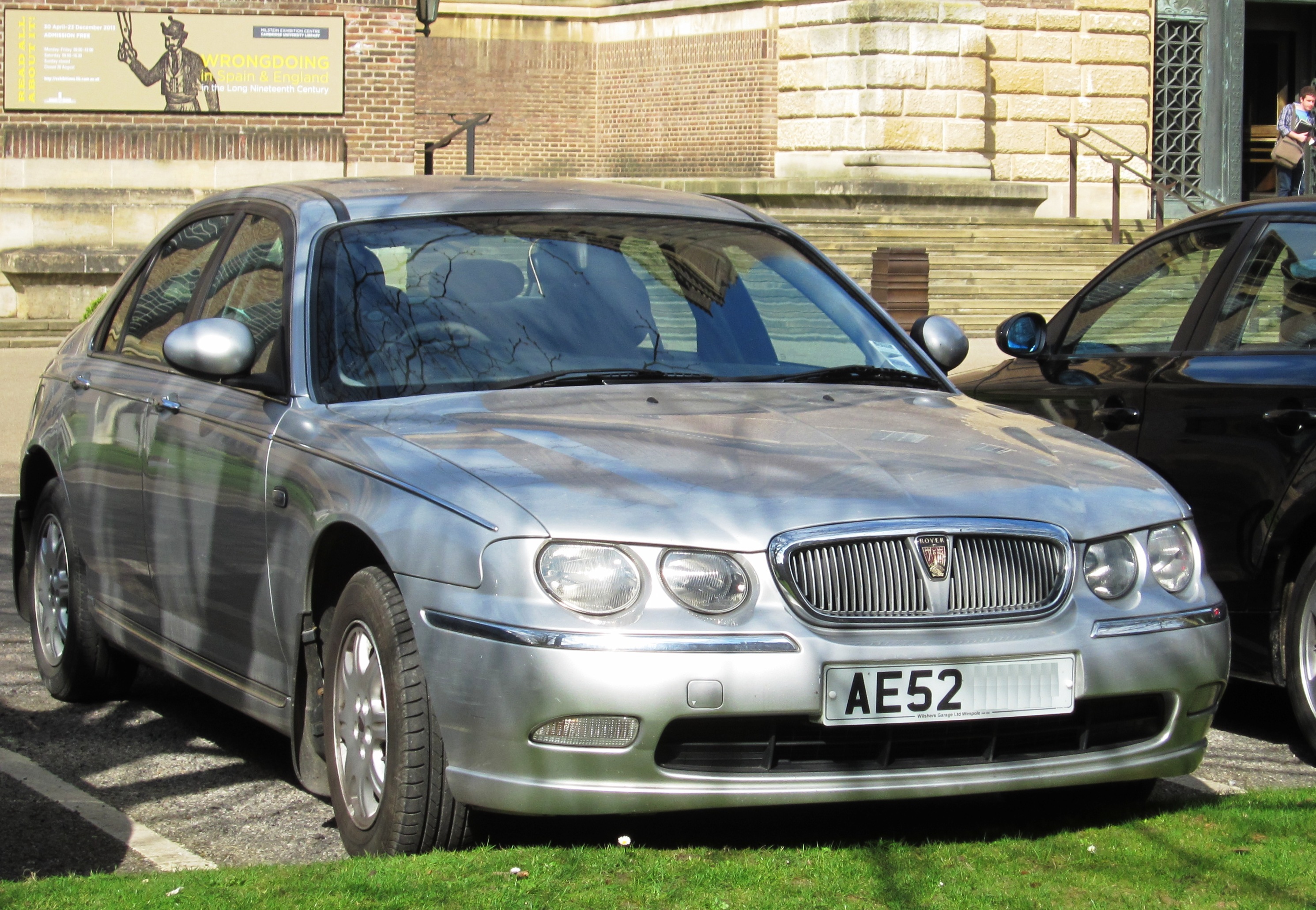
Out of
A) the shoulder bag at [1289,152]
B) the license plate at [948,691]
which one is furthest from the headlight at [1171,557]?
the shoulder bag at [1289,152]

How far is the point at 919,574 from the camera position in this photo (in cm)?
369

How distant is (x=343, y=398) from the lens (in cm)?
445

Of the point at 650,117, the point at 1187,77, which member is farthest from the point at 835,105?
the point at 1187,77

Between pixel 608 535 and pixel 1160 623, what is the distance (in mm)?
1306

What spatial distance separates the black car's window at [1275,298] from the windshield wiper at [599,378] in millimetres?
2004

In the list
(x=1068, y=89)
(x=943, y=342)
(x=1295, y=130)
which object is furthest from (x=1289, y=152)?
(x=943, y=342)

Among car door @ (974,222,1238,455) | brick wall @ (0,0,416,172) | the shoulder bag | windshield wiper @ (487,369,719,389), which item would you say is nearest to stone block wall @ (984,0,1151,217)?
the shoulder bag

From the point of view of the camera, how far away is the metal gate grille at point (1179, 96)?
33156 millimetres

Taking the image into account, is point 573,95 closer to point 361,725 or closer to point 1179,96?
point 1179,96

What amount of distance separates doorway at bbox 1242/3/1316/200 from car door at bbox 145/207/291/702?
32113mm

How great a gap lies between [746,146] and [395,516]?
30.0 meters

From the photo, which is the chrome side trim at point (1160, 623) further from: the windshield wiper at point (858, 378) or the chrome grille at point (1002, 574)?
the windshield wiper at point (858, 378)

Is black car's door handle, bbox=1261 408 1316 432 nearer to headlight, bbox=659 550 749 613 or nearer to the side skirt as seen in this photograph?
headlight, bbox=659 550 749 613

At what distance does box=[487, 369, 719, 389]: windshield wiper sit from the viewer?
4.53 m
